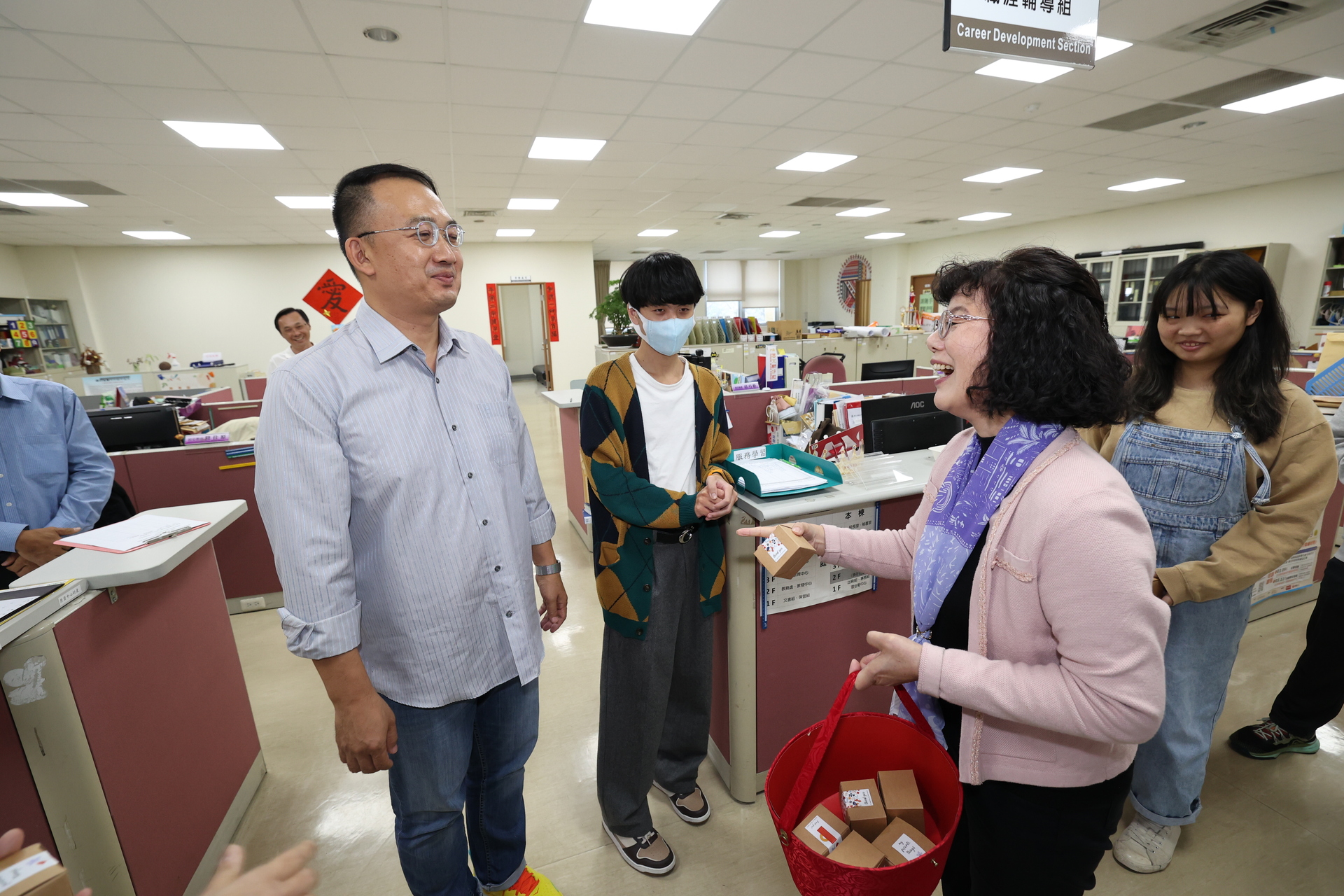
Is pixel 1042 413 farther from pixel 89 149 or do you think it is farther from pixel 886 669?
pixel 89 149

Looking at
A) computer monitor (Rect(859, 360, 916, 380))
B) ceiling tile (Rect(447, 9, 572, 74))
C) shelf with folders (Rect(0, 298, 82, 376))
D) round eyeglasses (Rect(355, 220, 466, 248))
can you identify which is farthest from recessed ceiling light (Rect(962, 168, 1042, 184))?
shelf with folders (Rect(0, 298, 82, 376))

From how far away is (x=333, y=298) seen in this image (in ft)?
10.2

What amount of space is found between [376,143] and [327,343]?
4.36 meters

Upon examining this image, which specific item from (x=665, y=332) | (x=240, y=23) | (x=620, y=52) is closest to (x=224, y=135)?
(x=240, y=23)

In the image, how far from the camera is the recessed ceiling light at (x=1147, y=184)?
273 inches

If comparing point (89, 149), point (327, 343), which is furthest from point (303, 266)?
point (327, 343)

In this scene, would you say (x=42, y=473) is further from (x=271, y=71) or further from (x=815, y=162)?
(x=815, y=162)

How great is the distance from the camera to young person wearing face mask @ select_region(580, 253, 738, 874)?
1.48m

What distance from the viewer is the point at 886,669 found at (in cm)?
91

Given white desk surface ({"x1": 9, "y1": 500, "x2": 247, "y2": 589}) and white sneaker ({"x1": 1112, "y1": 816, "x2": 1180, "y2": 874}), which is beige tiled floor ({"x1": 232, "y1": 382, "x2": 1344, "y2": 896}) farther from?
white desk surface ({"x1": 9, "y1": 500, "x2": 247, "y2": 589})

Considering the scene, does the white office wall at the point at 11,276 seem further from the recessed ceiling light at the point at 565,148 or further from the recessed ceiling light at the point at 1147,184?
the recessed ceiling light at the point at 1147,184

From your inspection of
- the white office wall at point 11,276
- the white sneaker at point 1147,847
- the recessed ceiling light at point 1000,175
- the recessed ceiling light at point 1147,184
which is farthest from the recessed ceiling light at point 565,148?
the white office wall at point 11,276

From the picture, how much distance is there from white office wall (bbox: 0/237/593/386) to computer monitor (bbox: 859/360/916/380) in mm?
6464

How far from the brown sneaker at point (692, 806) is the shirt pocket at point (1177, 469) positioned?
151cm
